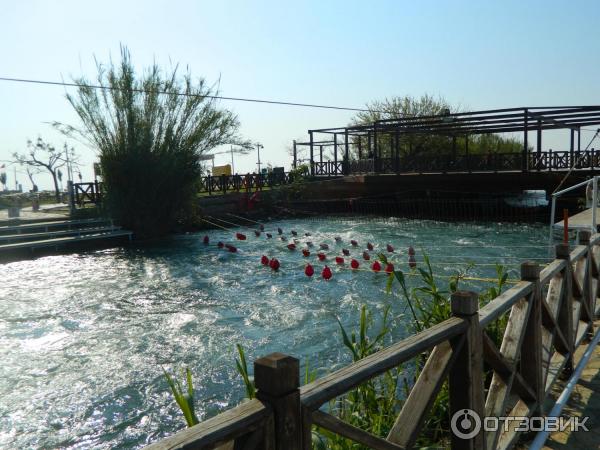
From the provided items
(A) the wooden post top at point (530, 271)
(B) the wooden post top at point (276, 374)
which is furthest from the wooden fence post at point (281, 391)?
(A) the wooden post top at point (530, 271)

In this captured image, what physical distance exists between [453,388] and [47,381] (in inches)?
209

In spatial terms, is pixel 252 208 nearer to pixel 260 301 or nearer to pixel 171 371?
pixel 260 301

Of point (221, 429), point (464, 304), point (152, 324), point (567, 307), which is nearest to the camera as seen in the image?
point (221, 429)

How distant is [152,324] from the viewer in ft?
27.5

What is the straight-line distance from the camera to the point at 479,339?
2.56m

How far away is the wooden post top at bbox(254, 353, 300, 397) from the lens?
153 centimetres

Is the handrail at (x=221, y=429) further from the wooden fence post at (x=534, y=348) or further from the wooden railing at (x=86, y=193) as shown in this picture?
the wooden railing at (x=86, y=193)

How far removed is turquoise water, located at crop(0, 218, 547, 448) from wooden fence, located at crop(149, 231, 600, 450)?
7.29 feet

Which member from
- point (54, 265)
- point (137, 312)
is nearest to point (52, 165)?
point (54, 265)

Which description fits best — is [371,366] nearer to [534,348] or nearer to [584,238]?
[534,348]

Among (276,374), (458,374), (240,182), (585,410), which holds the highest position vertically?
(240,182)

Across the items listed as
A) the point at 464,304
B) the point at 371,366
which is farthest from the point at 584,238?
the point at 371,366

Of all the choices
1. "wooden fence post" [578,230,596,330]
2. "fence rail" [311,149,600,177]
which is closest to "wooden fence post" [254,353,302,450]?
"wooden fence post" [578,230,596,330]

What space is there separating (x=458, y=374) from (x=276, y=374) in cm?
132
